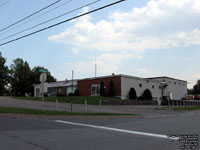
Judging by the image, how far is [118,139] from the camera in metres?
8.30

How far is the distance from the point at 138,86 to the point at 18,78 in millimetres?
52860

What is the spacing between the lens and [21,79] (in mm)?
79000

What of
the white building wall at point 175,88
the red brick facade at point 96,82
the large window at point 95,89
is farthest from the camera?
the white building wall at point 175,88

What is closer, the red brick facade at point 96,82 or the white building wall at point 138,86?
the red brick facade at point 96,82

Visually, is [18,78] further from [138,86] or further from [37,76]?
[138,86]

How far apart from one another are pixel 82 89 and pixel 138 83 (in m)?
10.3

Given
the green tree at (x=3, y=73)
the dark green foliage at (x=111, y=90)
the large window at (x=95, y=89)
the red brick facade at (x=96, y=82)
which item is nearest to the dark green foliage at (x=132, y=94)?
the red brick facade at (x=96, y=82)

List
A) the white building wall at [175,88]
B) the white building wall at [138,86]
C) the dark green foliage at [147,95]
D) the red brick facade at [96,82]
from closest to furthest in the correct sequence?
the red brick facade at [96,82], the white building wall at [138,86], the dark green foliage at [147,95], the white building wall at [175,88]

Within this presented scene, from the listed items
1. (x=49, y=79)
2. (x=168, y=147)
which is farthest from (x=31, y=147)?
(x=49, y=79)

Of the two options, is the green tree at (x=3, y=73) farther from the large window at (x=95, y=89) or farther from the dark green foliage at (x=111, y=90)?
the dark green foliage at (x=111, y=90)

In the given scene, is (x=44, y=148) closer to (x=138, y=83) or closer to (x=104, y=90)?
(x=104, y=90)

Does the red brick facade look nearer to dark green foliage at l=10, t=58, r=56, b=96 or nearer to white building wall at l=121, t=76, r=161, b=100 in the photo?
white building wall at l=121, t=76, r=161, b=100

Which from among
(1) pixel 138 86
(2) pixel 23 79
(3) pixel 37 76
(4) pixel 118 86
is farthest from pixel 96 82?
(2) pixel 23 79

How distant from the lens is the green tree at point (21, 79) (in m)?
77.9
